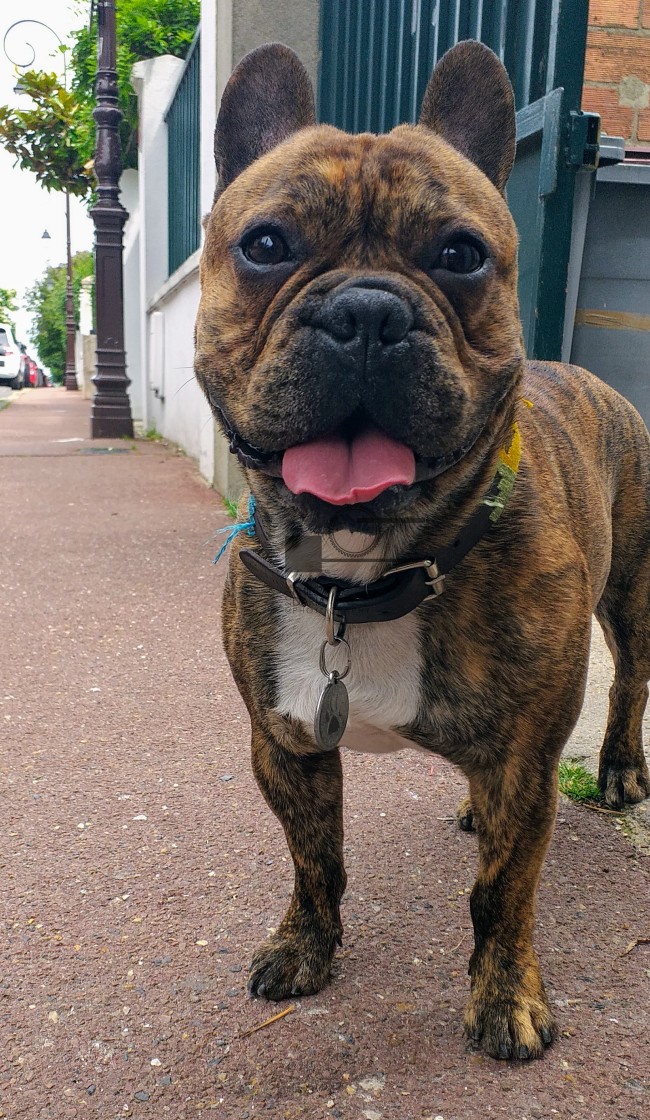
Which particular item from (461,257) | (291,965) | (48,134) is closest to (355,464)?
(461,257)

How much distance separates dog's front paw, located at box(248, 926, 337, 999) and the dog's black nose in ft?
4.27

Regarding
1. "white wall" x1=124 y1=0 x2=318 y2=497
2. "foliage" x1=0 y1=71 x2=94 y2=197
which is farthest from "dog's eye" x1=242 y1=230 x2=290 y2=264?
"foliage" x1=0 y1=71 x2=94 y2=197

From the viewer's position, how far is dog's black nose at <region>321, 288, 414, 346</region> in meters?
1.62

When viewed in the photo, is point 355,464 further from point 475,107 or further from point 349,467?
point 475,107

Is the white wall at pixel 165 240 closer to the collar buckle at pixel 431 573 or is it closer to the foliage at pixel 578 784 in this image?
the foliage at pixel 578 784

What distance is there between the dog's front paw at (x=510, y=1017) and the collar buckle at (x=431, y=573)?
2.59 ft

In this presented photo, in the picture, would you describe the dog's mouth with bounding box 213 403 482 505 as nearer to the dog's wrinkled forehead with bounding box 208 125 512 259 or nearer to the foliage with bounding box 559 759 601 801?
the dog's wrinkled forehead with bounding box 208 125 512 259

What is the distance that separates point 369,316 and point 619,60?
4.73m

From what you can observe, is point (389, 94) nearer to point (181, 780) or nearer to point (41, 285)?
point (181, 780)

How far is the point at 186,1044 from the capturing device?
1966 mm

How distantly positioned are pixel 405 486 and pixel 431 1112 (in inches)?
43.7

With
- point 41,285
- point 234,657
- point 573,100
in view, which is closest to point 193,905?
point 234,657

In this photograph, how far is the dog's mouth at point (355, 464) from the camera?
168 centimetres

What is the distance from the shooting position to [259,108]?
2.17m
